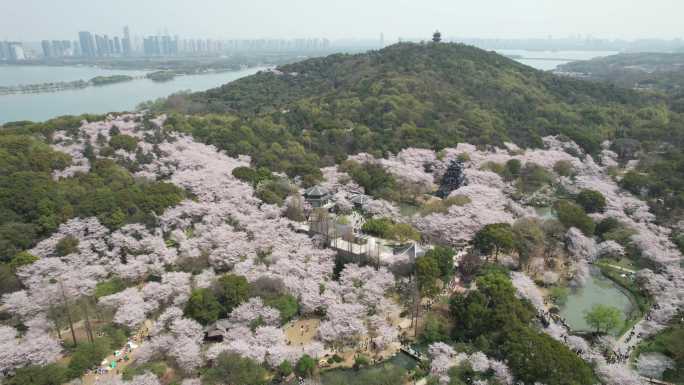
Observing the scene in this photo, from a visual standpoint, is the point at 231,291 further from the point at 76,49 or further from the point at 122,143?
the point at 76,49

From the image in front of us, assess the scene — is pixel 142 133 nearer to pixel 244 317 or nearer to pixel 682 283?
pixel 244 317

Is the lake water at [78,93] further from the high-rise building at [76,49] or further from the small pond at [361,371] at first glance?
the small pond at [361,371]

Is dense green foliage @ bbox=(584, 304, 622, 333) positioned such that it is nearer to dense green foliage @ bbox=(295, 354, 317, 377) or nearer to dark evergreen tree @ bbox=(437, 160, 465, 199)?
dense green foliage @ bbox=(295, 354, 317, 377)

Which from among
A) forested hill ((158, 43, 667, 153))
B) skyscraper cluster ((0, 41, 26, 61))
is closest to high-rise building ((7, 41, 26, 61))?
skyscraper cluster ((0, 41, 26, 61))

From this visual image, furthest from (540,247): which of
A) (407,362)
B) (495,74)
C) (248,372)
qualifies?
(495,74)

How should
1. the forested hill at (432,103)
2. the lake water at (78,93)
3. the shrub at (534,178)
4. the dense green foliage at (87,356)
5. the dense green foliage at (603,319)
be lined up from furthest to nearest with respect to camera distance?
the lake water at (78,93)
the forested hill at (432,103)
the shrub at (534,178)
the dense green foliage at (603,319)
the dense green foliage at (87,356)

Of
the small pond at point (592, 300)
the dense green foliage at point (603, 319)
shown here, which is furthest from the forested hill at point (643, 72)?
the dense green foliage at point (603, 319)
